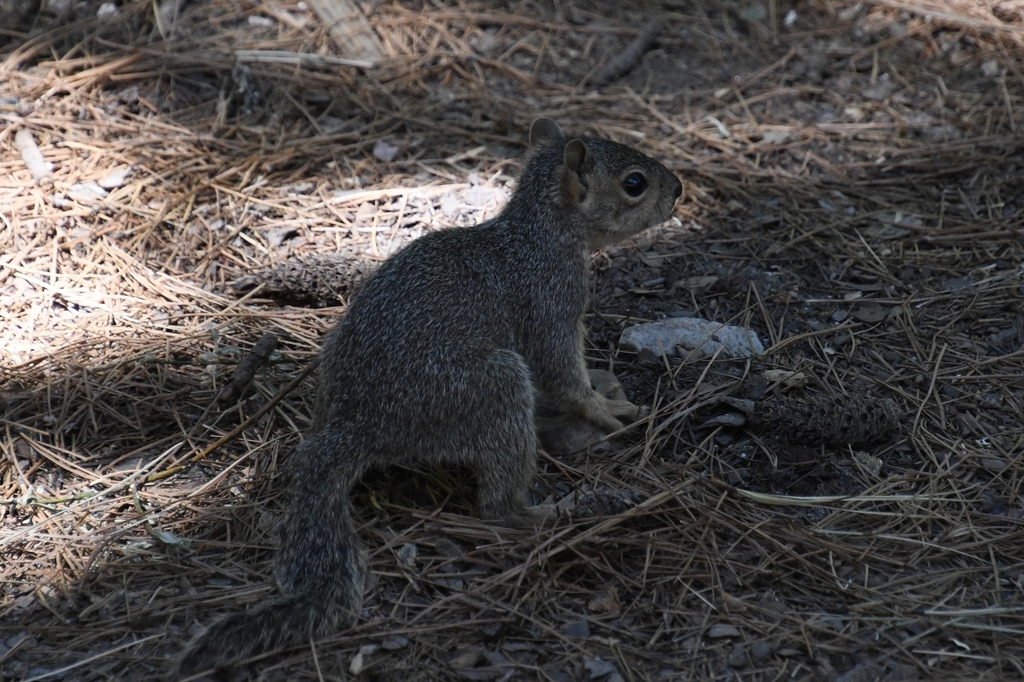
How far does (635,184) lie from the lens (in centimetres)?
402

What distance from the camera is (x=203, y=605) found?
2.98 m

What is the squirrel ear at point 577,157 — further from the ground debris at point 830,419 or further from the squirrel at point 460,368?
the ground debris at point 830,419

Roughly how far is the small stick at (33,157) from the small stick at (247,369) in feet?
6.27

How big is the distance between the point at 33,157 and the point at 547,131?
2.83 metres

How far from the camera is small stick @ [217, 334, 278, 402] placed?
3.83 metres

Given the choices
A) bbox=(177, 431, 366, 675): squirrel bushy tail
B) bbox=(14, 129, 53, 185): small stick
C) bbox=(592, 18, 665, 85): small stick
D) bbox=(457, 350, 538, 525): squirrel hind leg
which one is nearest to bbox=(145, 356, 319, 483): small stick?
bbox=(177, 431, 366, 675): squirrel bushy tail

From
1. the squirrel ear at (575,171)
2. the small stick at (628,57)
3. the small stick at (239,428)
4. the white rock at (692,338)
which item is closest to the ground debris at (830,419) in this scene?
the white rock at (692,338)

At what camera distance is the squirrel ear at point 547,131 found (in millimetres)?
4305

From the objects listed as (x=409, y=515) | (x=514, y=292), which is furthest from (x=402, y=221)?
(x=409, y=515)

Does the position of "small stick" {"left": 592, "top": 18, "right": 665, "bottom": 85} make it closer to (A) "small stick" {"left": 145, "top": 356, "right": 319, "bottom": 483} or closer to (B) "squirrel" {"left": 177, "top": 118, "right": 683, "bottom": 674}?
(B) "squirrel" {"left": 177, "top": 118, "right": 683, "bottom": 674}

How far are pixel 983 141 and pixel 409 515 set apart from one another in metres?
4.08

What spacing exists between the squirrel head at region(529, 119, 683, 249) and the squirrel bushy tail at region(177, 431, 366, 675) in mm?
1449

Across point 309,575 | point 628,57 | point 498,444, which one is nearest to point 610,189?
point 498,444

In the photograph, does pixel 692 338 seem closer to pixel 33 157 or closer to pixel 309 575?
pixel 309 575
